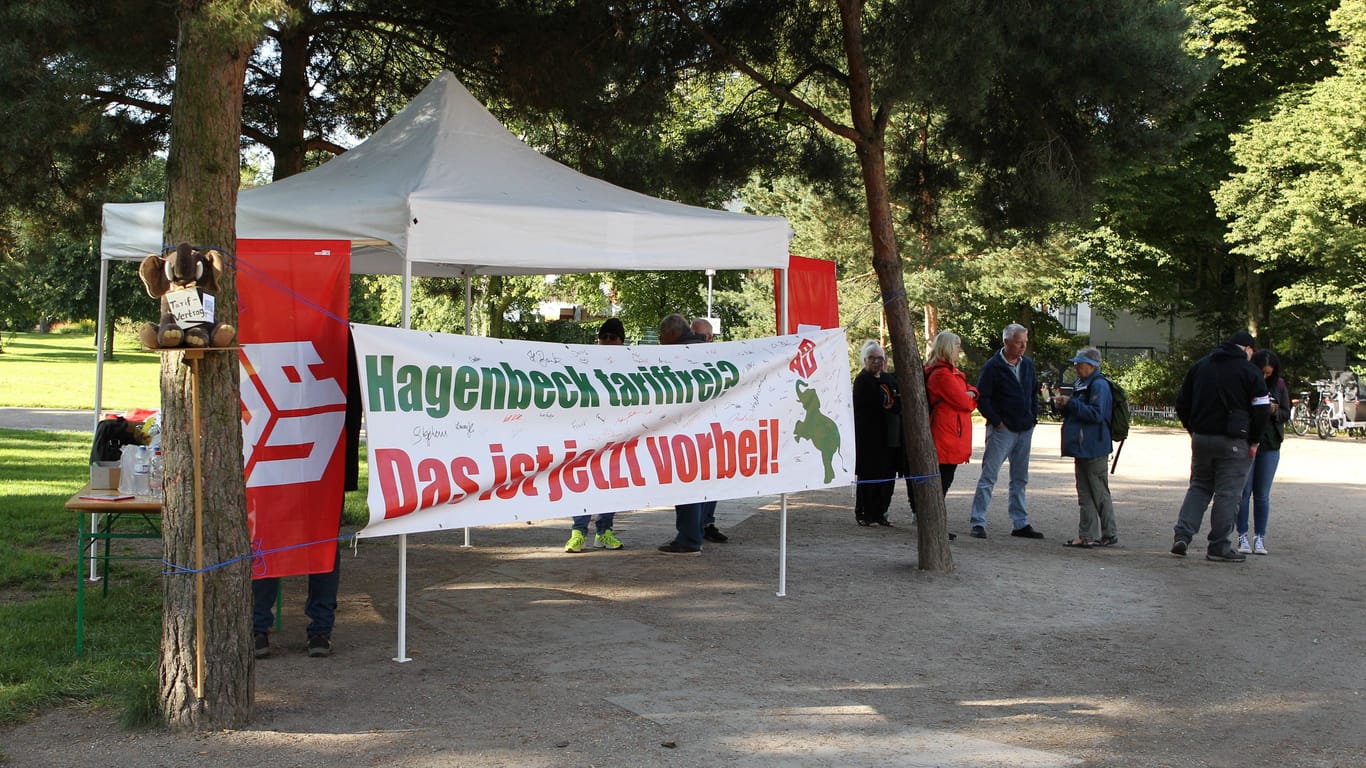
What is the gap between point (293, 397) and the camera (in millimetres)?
5668

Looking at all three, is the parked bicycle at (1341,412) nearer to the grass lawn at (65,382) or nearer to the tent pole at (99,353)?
the grass lawn at (65,382)

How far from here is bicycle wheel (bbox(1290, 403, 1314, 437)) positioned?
2550 cm

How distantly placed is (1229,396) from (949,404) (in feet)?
7.40

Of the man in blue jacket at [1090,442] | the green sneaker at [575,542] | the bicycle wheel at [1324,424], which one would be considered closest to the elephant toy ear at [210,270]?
the green sneaker at [575,542]

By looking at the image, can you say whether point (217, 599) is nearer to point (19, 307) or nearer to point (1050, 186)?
point (1050, 186)

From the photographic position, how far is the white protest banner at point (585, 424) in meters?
5.79

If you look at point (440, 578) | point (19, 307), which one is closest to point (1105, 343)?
point (440, 578)

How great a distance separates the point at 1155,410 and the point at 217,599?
94.7ft

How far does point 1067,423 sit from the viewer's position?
998 cm

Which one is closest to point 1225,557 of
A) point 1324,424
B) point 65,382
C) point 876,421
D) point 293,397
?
point 876,421

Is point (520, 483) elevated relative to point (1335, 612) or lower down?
elevated

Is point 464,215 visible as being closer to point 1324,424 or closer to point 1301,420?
point 1324,424

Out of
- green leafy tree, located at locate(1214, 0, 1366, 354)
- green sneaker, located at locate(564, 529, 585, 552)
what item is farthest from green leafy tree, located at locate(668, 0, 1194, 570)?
green leafy tree, located at locate(1214, 0, 1366, 354)

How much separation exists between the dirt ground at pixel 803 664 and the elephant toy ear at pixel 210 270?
6.10ft
